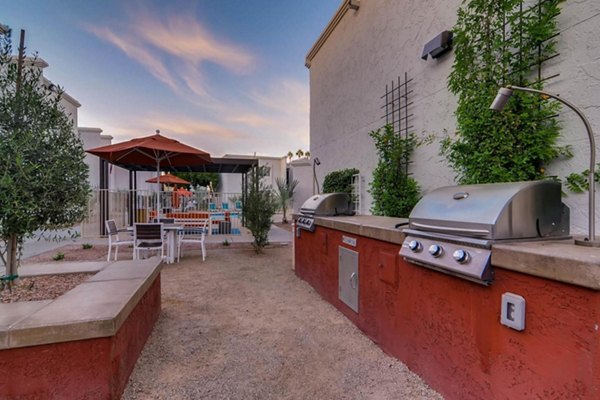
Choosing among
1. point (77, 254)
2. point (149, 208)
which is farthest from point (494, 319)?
point (149, 208)

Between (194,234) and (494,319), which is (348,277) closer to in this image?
(494,319)

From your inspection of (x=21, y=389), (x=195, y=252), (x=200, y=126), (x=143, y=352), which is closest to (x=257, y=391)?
(x=143, y=352)

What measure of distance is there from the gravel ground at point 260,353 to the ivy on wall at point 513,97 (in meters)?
1.98

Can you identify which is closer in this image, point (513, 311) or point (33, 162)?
point (513, 311)

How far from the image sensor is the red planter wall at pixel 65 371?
1631mm

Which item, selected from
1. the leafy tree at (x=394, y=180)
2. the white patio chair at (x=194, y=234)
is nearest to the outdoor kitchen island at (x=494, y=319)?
the leafy tree at (x=394, y=180)

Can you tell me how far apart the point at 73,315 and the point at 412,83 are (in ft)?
17.0

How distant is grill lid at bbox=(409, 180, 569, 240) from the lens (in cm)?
154

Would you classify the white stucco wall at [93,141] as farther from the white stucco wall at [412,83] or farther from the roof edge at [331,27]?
the white stucco wall at [412,83]

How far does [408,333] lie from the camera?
7.27 ft

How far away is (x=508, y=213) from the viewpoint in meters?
1.54

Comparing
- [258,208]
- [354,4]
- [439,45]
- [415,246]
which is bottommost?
[415,246]

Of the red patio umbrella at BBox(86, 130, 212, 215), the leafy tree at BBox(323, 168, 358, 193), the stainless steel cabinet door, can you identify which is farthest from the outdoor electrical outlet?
the red patio umbrella at BBox(86, 130, 212, 215)

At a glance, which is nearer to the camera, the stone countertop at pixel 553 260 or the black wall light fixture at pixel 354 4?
the stone countertop at pixel 553 260
